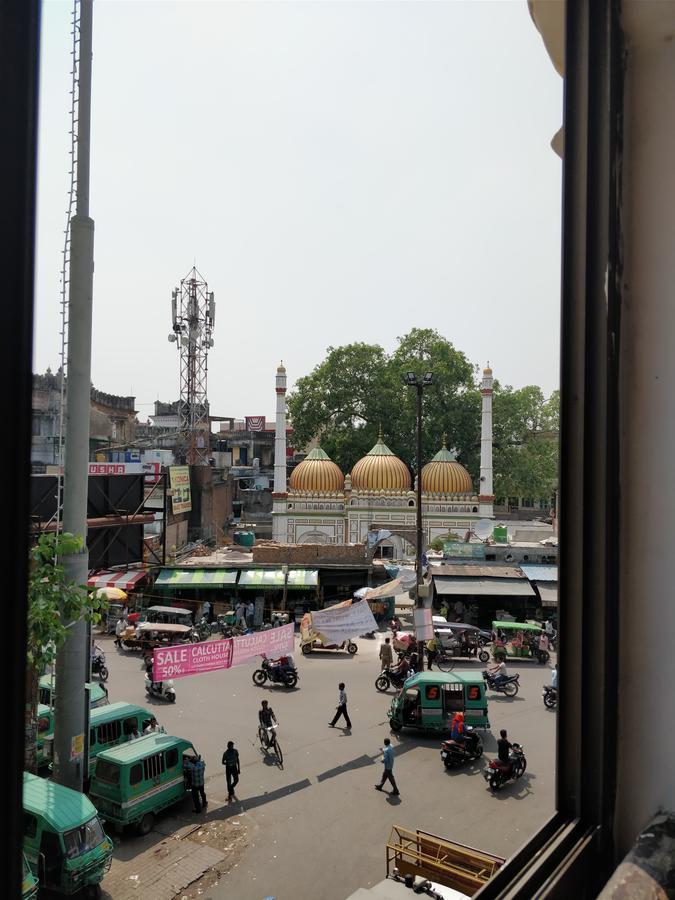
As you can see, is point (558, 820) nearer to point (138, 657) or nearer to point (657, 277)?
point (657, 277)

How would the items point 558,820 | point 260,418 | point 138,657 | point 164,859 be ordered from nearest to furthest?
1. point 558,820
2. point 164,859
3. point 138,657
4. point 260,418

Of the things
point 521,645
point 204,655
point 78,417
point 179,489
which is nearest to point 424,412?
point 179,489

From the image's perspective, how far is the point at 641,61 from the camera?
177 centimetres

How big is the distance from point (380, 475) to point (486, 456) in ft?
18.6

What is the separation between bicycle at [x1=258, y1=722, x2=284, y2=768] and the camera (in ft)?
29.5

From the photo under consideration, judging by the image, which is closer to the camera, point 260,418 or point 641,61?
point 641,61

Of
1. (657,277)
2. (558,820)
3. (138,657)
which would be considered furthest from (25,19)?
(138,657)

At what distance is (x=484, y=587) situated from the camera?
698 inches

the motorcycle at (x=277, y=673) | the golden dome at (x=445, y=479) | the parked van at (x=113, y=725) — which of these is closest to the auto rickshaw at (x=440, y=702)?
the motorcycle at (x=277, y=673)

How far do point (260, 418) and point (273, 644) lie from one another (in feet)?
155

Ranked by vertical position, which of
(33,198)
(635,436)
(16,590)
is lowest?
(16,590)

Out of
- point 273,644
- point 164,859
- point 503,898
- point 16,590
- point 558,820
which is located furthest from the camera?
point 273,644

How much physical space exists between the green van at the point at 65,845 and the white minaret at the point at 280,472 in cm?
2122

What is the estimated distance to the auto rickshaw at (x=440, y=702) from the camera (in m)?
9.88
